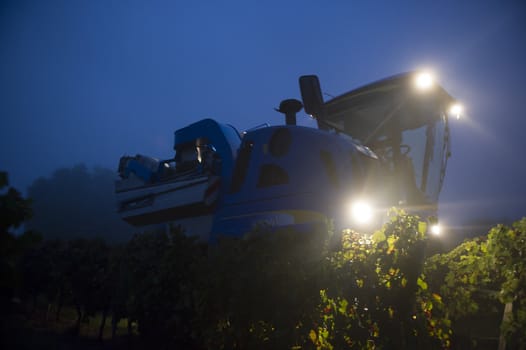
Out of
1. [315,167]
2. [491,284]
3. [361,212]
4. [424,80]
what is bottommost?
[491,284]

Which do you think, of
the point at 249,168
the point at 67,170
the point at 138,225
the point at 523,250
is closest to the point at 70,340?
the point at 138,225

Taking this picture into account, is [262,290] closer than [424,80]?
Yes

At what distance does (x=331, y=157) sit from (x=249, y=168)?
160 centimetres

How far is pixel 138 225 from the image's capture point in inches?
349

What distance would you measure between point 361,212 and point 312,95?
270 centimetres

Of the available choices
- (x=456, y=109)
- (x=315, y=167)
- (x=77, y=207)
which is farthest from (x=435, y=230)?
(x=77, y=207)

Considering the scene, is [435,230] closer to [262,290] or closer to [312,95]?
[312,95]

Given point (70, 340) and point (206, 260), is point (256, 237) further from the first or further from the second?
point (70, 340)

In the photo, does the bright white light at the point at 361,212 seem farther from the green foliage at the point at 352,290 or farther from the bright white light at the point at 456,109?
the bright white light at the point at 456,109

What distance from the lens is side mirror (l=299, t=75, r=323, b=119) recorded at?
6.91 meters

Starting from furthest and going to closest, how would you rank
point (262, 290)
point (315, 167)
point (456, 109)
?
point (456, 109) < point (315, 167) < point (262, 290)

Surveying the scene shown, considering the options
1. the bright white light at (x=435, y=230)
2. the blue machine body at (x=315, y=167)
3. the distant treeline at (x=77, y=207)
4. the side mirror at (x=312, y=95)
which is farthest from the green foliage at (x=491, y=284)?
the distant treeline at (x=77, y=207)

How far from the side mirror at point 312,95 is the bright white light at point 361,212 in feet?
7.55

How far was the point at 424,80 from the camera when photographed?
23.1 feet
